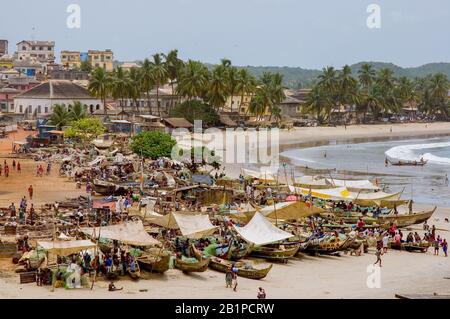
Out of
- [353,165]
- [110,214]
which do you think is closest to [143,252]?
[110,214]

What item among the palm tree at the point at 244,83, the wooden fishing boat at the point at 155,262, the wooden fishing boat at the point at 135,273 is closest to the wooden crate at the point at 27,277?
the wooden fishing boat at the point at 135,273

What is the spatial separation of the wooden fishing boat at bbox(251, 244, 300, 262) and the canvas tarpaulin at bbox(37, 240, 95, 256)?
246 inches

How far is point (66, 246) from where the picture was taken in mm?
22734

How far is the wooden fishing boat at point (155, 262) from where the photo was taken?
920 inches

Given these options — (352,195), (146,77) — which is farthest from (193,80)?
(352,195)

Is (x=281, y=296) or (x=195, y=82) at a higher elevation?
(x=195, y=82)

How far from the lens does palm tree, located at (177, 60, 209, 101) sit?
277ft

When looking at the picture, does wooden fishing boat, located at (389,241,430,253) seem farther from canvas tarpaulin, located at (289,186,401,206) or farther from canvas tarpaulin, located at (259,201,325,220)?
canvas tarpaulin, located at (289,186,401,206)

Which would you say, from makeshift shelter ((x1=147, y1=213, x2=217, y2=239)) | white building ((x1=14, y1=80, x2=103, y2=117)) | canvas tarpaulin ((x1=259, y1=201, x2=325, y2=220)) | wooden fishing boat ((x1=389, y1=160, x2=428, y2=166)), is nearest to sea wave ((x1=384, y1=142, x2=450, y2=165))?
wooden fishing boat ((x1=389, y1=160, x2=428, y2=166))

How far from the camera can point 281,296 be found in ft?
→ 71.3

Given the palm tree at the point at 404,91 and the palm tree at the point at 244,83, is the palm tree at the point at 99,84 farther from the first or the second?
the palm tree at the point at 404,91

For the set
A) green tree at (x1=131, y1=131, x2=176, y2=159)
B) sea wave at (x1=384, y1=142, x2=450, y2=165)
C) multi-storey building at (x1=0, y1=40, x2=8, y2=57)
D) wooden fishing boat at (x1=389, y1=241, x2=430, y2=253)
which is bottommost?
sea wave at (x1=384, y1=142, x2=450, y2=165)

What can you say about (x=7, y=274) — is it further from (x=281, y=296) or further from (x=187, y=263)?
(x=281, y=296)

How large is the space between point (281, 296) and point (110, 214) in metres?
11.5
